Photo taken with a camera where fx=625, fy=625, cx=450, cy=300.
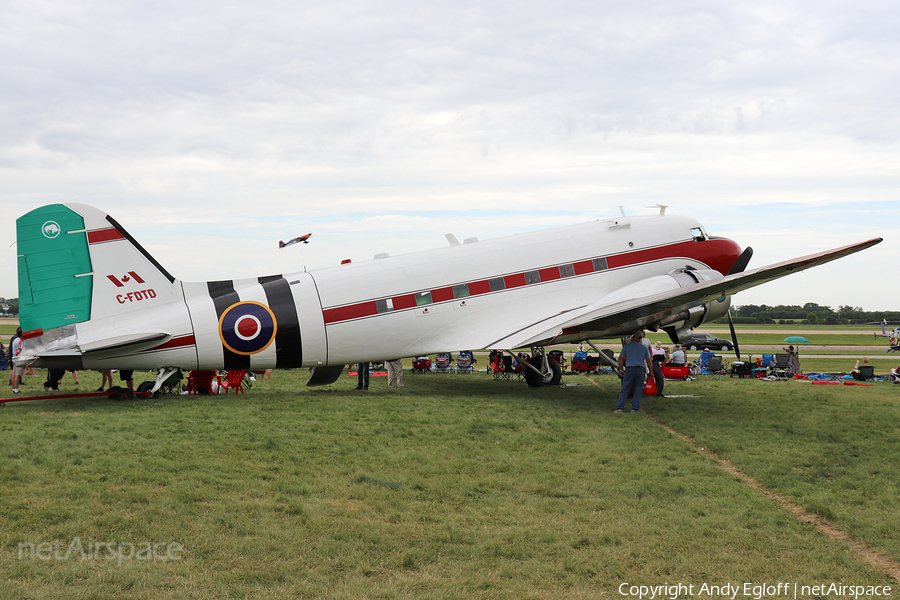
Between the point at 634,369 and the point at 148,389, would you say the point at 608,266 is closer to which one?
the point at 634,369

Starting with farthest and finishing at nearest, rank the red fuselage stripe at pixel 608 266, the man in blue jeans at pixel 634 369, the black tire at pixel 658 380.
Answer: the black tire at pixel 658 380 < the red fuselage stripe at pixel 608 266 < the man in blue jeans at pixel 634 369

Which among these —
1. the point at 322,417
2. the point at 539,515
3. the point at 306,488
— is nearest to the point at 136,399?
the point at 322,417

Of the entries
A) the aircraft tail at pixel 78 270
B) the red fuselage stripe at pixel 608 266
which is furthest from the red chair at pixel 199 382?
the red fuselage stripe at pixel 608 266

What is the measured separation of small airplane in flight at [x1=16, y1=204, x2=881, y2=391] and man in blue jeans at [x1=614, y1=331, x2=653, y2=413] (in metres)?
1.27

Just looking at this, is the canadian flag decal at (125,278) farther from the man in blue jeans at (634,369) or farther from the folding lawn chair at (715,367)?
the folding lawn chair at (715,367)

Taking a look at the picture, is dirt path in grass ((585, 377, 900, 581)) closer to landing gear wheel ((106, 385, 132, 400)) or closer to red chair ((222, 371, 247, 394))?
red chair ((222, 371, 247, 394))

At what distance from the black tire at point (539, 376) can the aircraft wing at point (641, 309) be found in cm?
228

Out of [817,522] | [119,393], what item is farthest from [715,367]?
[119,393]

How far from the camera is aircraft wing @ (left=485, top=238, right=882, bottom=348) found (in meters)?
13.7

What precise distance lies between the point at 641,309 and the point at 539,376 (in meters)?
4.78

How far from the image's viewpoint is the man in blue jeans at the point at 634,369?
13.9 m

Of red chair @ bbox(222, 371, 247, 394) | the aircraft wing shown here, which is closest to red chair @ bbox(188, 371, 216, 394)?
red chair @ bbox(222, 371, 247, 394)

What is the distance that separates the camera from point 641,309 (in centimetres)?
1499

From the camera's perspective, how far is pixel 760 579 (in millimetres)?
5340
